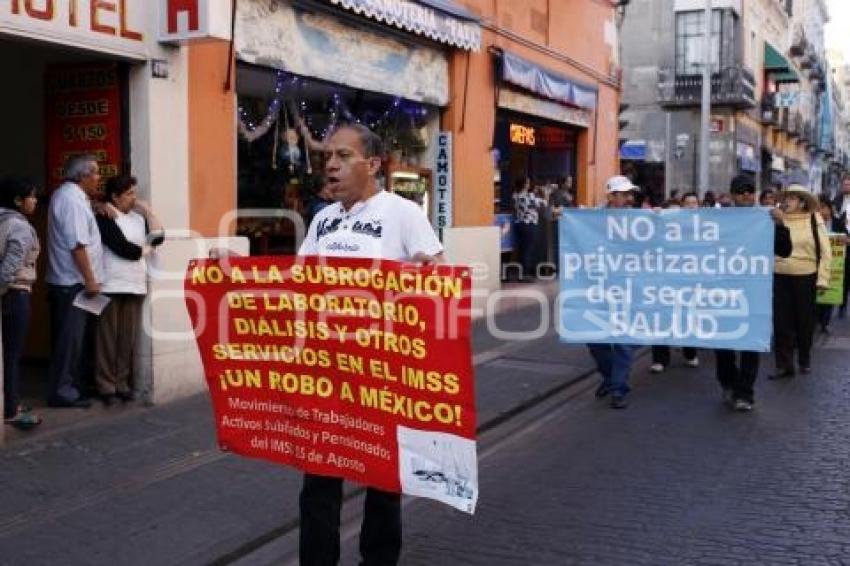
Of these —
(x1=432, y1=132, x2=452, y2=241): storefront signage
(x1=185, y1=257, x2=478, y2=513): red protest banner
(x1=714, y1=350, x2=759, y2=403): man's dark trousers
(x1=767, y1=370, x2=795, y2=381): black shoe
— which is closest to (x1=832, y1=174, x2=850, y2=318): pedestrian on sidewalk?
(x1=767, y1=370, x2=795, y2=381): black shoe

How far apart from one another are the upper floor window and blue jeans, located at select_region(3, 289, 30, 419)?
29760 mm

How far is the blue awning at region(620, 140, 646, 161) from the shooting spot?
33125mm

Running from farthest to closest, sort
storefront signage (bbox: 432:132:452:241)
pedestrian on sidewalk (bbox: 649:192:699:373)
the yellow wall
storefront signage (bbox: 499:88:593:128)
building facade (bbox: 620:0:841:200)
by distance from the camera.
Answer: building facade (bbox: 620:0:841:200)
storefront signage (bbox: 499:88:593:128)
storefront signage (bbox: 432:132:452:241)
pedestrian on sidewalk (bbox: 649:192:699:373)
the yellow wall

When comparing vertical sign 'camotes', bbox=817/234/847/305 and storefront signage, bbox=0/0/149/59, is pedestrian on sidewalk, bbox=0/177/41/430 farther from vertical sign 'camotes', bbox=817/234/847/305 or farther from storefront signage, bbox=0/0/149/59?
vertical sign 'camotes', bbox=817/234/847/305

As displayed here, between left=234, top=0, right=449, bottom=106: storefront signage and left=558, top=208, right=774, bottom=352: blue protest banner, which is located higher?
left=234, top=0, right=449, bottom=106: storefront signage

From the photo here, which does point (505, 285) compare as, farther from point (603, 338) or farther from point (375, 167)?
point (375, 167)

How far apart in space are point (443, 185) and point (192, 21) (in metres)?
6.09

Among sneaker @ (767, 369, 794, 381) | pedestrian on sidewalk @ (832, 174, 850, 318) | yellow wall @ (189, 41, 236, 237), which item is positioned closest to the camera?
yellow wall @ (189, 41, 236, 237)

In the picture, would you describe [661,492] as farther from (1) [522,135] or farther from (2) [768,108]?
(2) [768,108]

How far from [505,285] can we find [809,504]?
35.8 ft

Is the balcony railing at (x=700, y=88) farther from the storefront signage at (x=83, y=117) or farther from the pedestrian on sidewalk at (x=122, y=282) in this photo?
the pedestrian on sidewalk at (x=122, y=282)

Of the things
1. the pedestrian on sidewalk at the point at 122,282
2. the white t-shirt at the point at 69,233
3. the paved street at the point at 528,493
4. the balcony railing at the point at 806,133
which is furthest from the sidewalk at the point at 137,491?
the balcony railing at the point at 806,133

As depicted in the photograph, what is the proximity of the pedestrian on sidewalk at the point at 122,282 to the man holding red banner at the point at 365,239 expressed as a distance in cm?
388

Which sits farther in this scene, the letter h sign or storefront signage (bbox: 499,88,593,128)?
storefront signage (bbox: 499,88,593,128)
